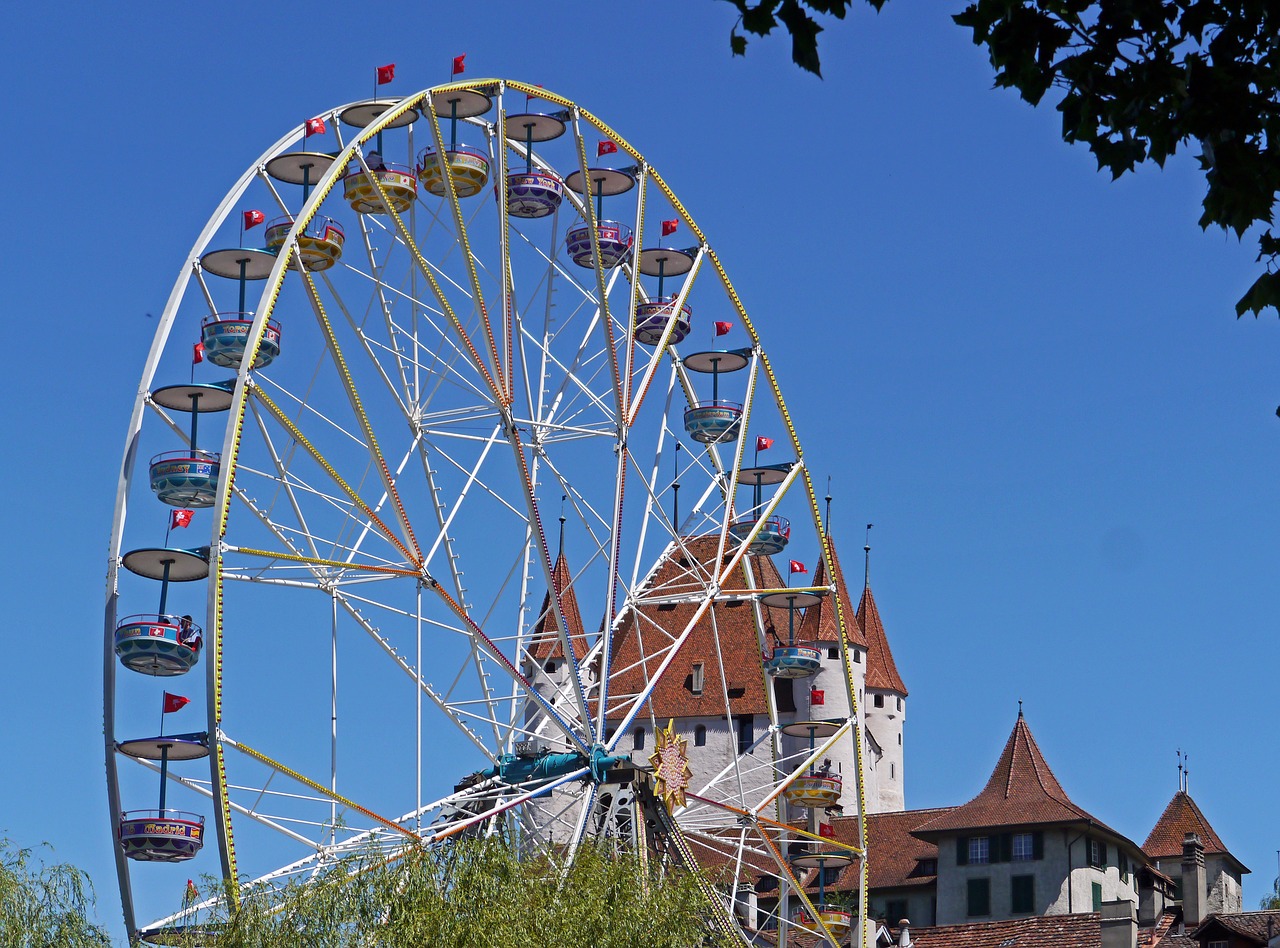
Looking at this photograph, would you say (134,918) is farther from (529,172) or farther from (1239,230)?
(1239,230)

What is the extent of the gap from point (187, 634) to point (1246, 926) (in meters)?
32.8

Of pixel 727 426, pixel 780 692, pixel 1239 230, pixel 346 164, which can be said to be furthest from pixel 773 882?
pixel 1239 230

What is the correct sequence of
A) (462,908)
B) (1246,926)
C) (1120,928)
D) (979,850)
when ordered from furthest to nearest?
(979,850) < (1246,926) < (1120,928) < (462,908)

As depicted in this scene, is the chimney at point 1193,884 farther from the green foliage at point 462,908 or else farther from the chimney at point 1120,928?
the green foliage at point 462,908

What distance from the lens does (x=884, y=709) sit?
10862cm

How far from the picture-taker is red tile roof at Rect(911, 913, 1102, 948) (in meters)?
57.6

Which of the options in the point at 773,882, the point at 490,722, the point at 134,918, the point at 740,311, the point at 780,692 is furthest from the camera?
the point at 780,692

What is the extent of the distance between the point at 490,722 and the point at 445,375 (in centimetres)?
560

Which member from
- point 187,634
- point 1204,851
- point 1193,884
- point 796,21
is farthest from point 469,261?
point 1204,851

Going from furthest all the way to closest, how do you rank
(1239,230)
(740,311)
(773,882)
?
1. (773,882)
2. (740,311)
3. (1239,230)

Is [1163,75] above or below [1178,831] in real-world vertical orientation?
below

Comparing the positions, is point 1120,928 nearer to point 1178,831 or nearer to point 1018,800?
point 1018,800

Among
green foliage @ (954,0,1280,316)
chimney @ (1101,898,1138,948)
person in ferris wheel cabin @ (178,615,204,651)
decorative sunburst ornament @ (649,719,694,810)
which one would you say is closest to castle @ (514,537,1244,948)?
chimney @ (1101,898,1138,948)

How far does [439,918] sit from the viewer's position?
2691 cm
